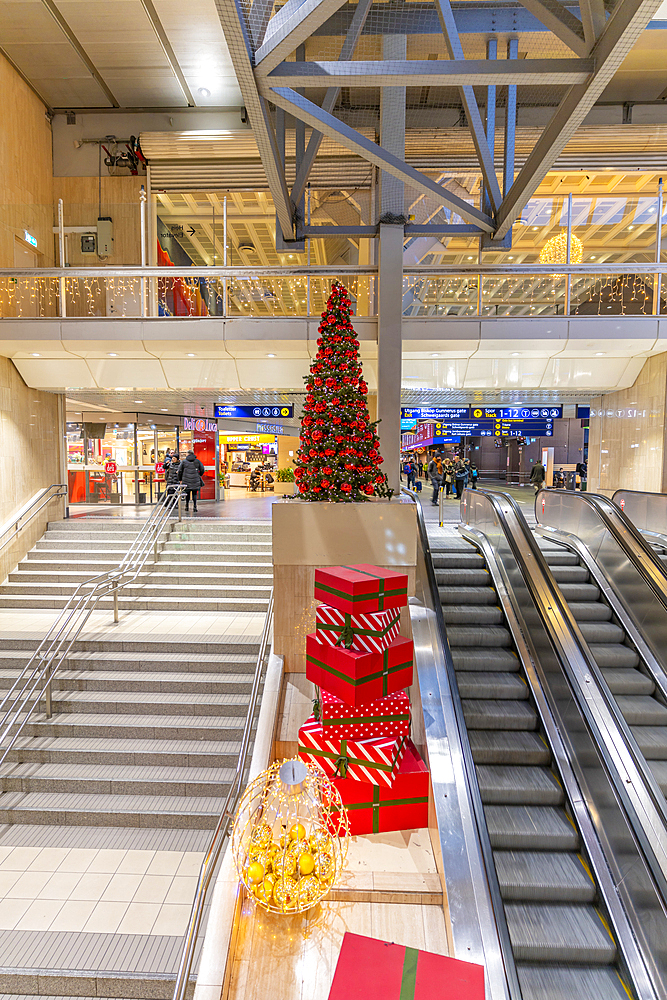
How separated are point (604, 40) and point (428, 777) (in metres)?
4.61

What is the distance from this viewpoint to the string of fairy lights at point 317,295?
8102 millimetres

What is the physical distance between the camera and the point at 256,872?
2510 millimetres

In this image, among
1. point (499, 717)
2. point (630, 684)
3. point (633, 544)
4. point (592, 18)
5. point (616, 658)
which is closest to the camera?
point (592, 18)

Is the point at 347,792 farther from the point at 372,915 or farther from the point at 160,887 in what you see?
the point at 160,887

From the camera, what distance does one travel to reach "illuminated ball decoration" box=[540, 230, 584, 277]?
826 centimetres

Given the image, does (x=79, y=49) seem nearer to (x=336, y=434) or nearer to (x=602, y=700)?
(x=336, y=434)

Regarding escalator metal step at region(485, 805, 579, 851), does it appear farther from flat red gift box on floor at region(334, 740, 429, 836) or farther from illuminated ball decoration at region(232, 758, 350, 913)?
illuminated ball decoration at region(232, 758, 350, 913)

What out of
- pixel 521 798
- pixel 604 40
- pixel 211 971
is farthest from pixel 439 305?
pixel 211 971

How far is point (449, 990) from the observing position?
1.54 metres

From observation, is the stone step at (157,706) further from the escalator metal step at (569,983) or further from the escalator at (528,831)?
the escalator metal step at (569,983)

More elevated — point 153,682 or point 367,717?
point 367,717

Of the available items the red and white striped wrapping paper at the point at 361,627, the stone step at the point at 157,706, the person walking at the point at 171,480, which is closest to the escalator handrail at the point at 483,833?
the red and white striped wrapping paper at the point at 361,627

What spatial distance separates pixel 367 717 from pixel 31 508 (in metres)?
8.51

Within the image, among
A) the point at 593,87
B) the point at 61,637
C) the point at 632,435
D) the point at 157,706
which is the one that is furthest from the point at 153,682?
the point at 632,435
